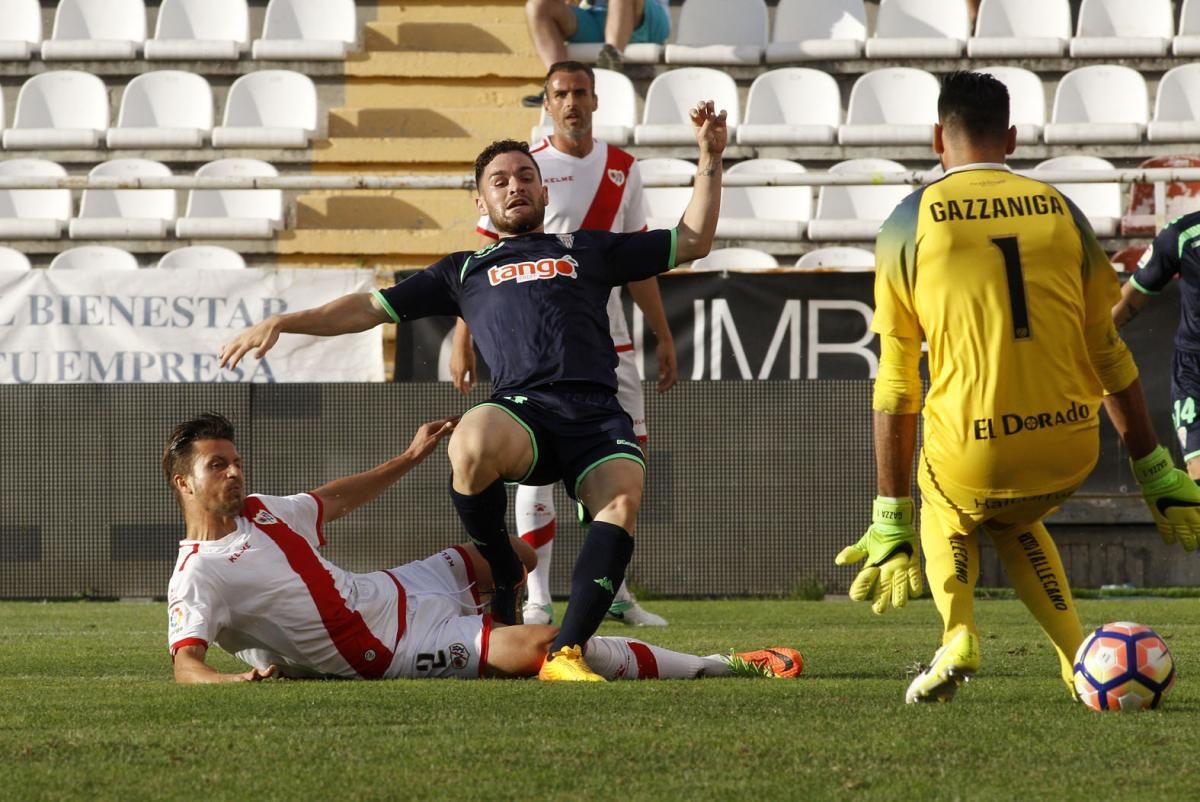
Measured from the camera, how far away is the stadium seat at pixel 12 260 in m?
13.3

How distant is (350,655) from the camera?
5.70m

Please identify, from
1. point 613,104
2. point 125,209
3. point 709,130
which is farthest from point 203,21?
point 709,130

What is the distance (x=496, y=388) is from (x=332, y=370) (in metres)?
5.56

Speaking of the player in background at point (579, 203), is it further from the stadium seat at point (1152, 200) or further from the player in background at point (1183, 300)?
the stadium seat at point (1152, 200)

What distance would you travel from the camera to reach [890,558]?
15.6 ft

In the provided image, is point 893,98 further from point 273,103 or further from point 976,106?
point 976,106

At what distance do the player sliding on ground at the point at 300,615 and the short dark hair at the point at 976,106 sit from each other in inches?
77.7

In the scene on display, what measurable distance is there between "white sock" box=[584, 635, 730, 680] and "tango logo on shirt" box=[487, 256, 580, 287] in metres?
1.29

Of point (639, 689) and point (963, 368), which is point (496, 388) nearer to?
point (639, 689)

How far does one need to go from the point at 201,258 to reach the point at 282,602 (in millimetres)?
8187

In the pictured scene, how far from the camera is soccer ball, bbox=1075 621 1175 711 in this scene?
4.56m

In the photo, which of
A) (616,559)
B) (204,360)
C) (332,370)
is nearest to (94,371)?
(204,360)

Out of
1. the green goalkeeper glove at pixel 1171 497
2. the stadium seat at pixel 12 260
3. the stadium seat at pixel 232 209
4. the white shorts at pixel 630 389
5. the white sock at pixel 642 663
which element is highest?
the stadium seat at pixel 232 209

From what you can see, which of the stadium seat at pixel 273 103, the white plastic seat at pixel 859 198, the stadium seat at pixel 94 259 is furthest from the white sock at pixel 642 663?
the stadium seat at pixel 273 103
